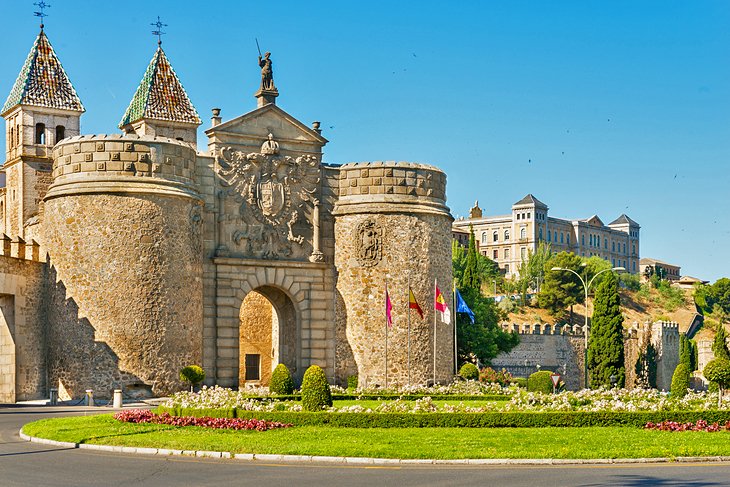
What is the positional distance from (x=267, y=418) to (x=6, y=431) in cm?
708

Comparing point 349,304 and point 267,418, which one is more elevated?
point 349,304

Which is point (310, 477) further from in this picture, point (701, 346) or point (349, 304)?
point (701, 346)

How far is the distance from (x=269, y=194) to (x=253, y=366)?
410 inches

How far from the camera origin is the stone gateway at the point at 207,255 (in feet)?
149

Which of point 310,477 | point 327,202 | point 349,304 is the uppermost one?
point 327,202

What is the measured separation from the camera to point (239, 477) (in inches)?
840

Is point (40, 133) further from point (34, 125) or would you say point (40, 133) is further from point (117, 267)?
point (117, 267)

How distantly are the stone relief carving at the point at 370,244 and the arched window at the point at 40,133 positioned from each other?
61.6ft

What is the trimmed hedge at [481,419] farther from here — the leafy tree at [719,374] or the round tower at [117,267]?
the round tower at [117,267]

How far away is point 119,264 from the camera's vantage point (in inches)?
1789

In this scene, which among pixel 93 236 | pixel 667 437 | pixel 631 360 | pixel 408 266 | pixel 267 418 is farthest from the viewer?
pixel 631 360

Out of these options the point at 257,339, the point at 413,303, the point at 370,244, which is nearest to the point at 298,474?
the point at 413,303

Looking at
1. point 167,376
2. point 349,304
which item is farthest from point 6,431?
point 349,304

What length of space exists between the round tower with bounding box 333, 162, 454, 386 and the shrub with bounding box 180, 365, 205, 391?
8533mm
